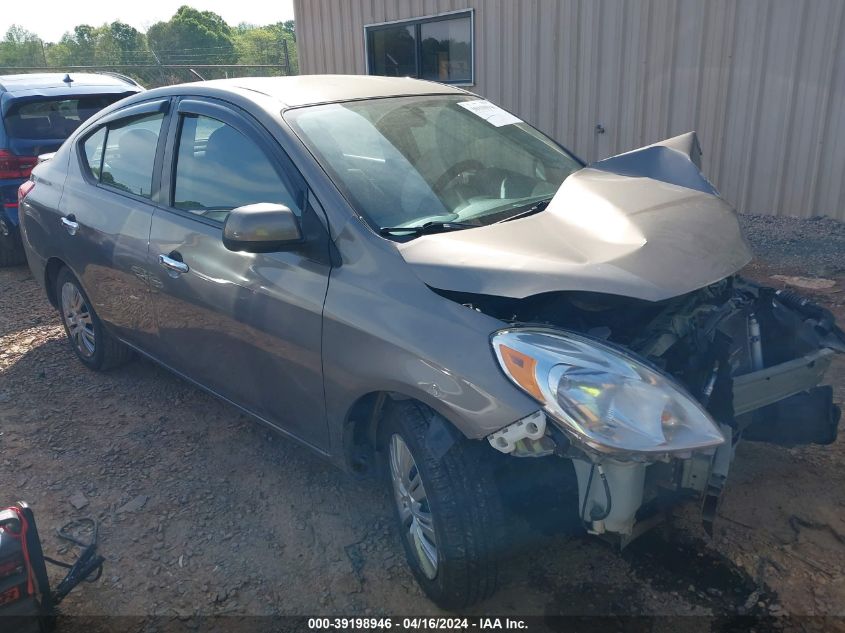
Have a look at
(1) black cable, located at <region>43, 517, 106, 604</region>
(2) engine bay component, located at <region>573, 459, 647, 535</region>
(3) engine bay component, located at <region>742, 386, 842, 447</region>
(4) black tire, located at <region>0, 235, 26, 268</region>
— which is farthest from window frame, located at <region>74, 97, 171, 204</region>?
(4) black tire, located at <region>0, 235, 26, 268</region>

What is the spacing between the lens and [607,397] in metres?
2.05

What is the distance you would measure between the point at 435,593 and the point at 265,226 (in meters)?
1.43

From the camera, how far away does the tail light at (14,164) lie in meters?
6.69

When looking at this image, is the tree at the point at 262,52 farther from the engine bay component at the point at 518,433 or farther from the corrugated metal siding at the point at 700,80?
the engine bay component at the point at 518,433

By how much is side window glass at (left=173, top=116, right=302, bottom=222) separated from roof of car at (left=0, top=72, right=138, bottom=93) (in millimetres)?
4743

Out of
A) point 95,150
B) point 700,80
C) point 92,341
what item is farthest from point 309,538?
point 700,80

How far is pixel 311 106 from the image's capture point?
3.09 m

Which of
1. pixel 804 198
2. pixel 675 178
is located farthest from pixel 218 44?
pixel 675 178

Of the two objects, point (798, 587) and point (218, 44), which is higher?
point (218, 44)

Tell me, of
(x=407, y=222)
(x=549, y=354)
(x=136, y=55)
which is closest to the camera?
(x=549, y=354)

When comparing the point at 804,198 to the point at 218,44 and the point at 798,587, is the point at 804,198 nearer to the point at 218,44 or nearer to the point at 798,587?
the point at 798,587

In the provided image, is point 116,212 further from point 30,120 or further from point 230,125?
point 30,120

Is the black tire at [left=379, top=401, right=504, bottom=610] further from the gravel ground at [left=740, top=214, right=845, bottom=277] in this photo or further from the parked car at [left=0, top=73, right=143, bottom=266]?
the parked car at [left=0, top=73, right=143, bottom=266]

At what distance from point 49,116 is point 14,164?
0.65m
